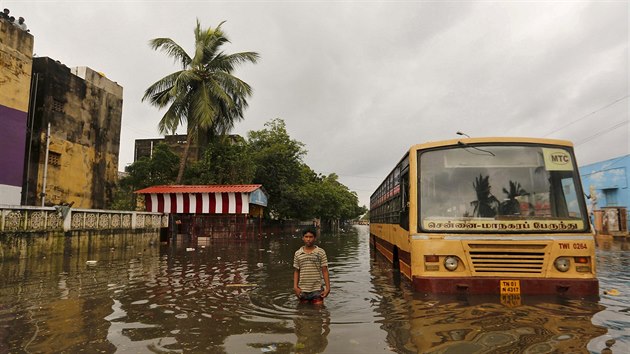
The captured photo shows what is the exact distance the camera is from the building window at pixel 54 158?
21047mm

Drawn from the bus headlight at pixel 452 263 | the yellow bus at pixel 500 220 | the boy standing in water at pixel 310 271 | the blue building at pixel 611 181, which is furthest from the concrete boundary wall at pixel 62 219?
the blue building at pixel 611 181

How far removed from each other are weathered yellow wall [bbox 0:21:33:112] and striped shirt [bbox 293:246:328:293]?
18.2 m

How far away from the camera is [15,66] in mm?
17859

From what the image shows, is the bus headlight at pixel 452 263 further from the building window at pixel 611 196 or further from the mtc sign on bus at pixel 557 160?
the building window at pixel 611 196

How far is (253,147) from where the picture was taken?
36438 millimetres

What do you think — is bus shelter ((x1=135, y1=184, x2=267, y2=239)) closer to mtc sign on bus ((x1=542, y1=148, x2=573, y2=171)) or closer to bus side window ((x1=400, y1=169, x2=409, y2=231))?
bus side window ((x1=400, y1=169, x2=409, y2=231))

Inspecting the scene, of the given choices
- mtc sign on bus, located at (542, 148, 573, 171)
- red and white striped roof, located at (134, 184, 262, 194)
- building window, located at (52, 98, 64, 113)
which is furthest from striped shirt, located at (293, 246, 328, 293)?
building window, located at (52, 98, 64, 113)

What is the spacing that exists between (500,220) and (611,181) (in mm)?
33360

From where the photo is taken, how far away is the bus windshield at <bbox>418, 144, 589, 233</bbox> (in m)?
A: 6.28

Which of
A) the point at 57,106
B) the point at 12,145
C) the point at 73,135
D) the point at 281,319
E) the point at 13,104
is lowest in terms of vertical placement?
the point at 281,319

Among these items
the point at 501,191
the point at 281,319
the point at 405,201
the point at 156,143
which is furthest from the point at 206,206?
the point at 156,143

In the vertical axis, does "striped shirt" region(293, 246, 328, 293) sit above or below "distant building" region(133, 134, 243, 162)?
below

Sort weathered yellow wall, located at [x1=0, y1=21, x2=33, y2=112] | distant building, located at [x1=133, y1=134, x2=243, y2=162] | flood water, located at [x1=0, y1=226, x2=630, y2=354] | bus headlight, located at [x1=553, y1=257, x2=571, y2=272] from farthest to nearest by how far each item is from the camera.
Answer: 1. distant building, located at [x1=133, y1=134, x2=243, y2=162]
2. weathered yellow wall, located at [x1=0, y1=21, x2=33, y2=112]
3. bus headlight, located at [x1=553, y1=257, x2=571, y2=272]
4. flood water, located at [x1=0, y1=226, x2=630, y2=354]

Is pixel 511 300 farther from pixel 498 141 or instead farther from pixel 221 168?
pixel 221 168
